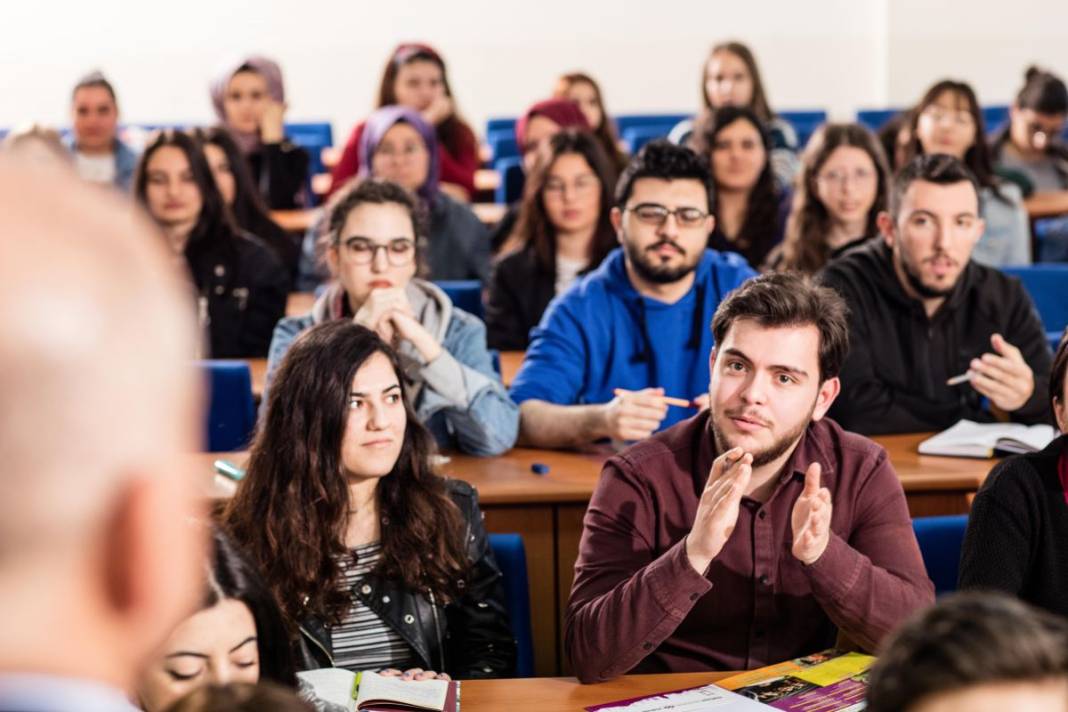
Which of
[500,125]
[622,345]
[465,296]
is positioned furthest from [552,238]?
[500,125]

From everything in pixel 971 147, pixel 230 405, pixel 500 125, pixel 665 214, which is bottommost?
pixel 230 405

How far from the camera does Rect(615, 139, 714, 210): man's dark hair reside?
3684 millimetres

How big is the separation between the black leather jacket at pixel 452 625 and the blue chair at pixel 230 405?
1186 millimetres

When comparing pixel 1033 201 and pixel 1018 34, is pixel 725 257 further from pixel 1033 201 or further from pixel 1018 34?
pixel 1018 34

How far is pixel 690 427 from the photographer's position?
2355 millimetres

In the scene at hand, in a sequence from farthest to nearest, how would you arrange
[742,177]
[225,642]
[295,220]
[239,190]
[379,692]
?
[295,220], [239,190], [742,177], [379,692], [225,642]

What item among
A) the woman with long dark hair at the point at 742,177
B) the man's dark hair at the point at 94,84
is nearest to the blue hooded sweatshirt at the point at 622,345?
the woman with long dark hair at the point at 742,177

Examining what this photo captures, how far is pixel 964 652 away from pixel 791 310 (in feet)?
4.44

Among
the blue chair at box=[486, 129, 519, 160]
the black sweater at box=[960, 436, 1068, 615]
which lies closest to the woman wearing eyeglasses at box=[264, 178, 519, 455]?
the black sweater at box=[960, 436, 1068, 615]

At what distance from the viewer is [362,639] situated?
229cm

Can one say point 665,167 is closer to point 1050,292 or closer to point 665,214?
point 665,214

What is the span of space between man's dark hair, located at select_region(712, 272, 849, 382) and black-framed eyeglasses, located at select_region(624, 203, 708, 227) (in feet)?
4.12

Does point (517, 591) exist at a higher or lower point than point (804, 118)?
lower

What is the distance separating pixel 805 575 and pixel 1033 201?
4.67 m
